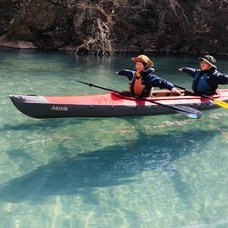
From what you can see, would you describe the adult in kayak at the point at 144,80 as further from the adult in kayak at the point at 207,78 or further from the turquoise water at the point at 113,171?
the adult in kayak at the point at 207,78

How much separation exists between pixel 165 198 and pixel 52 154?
2.01 meters

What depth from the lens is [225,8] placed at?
763 inches

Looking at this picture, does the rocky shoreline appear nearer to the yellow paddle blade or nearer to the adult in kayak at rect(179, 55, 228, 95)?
the adult in kayak at rect(179, 55, 228, 95)

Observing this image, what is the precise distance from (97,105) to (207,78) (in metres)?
2.66

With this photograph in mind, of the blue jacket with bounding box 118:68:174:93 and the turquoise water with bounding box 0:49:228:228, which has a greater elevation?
the blue jacket with bounding box 118:68:174:93

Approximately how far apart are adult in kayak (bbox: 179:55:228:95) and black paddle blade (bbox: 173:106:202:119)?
1357 millimetres

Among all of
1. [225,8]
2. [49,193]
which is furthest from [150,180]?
[225,8]

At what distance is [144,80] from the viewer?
22.6ft

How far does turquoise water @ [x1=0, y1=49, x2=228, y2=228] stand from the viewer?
433cm

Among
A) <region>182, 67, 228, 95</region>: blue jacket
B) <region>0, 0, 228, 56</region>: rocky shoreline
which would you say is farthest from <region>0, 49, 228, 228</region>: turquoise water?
<region>0, 0, 228, 56</region>: rocky shoreline

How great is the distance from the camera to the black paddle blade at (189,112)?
6.30 meters

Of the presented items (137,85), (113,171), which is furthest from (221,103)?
(113,171)

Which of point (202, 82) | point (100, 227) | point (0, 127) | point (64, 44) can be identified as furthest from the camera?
point (64, 44)

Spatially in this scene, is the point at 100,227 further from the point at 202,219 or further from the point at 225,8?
the point at 225,8
